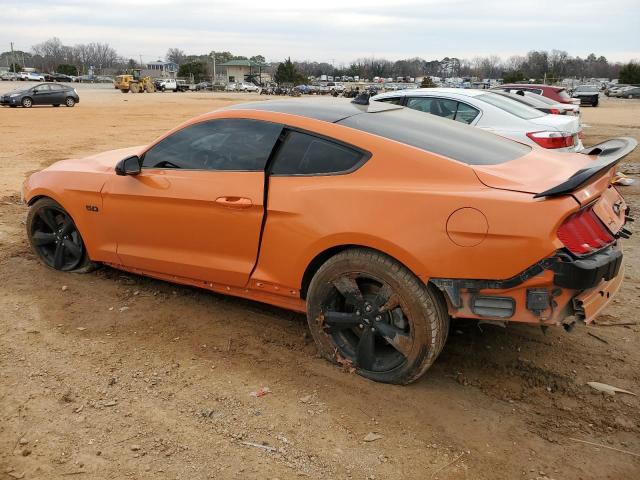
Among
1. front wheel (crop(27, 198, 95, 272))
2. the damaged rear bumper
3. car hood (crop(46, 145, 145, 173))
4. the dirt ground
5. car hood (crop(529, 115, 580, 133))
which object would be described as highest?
car hood (crop(529, 115, 580, 133))

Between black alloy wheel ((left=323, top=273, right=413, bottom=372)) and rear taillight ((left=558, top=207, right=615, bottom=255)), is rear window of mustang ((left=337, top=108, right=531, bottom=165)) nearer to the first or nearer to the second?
rear taillight ((left=558, top=207, right=615, bottom=255))

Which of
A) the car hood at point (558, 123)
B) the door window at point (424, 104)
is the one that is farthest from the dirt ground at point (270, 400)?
the door window at point (424, 104)

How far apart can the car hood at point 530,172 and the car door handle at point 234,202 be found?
143cm

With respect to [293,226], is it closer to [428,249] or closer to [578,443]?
[428,249]

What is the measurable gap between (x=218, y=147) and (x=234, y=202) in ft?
1.62

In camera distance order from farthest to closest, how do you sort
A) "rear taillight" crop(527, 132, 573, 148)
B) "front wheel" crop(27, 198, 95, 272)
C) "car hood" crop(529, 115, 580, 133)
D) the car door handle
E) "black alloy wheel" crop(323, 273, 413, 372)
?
"car hood" crop(529, 115, 580, 133), "rear taillight" crop(527, 132, 573, 148), "front wheel" crop(27, 198, 95, 272), the car door handle, "black alloy wheel" crop(323, 273, 413, 372)

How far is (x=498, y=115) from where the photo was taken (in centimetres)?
796

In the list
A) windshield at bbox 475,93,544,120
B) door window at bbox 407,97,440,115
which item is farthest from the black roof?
windshield at bbox 475,93,544,120

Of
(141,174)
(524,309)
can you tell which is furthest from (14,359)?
(524,309)

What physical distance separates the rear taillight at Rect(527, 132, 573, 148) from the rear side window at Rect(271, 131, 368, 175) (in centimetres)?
493

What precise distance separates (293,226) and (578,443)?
76.6 inches

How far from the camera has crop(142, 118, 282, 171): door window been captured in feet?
12.3

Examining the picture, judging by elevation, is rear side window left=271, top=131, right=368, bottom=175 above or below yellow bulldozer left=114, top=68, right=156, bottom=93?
above

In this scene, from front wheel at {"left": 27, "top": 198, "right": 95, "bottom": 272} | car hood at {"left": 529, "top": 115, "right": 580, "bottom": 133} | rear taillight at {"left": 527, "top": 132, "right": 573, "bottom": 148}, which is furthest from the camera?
car hood at {"left": 529, "top": 115, "right": 580, "bottom": 133}
